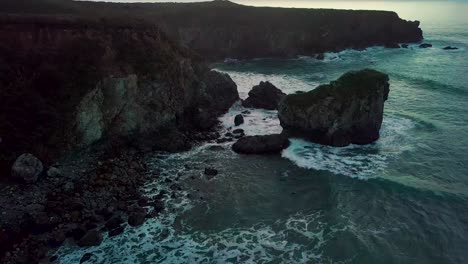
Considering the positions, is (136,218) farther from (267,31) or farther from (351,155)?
(267,31)

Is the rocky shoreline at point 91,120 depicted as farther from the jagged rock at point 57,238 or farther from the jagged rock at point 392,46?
the jagged rock at point 392,46

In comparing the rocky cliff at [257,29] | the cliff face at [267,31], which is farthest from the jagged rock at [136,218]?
the cliff face at [267,31]

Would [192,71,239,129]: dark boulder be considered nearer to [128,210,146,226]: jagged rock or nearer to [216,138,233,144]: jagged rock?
[216,138,233,144]: jagged rock

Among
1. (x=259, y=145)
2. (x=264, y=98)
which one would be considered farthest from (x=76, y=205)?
(x=264, y=98)

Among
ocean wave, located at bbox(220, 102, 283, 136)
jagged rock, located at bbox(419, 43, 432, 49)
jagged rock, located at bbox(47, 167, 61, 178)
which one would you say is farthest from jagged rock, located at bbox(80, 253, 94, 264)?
jagged rock, located at bbox(419, 43, 432, 49)

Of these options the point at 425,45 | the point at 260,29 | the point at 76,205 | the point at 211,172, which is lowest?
the point at 211,172

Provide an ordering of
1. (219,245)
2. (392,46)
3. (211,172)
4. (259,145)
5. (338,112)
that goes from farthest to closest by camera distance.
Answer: (392,46) < (338,112) < (259,145) < (211,172) < (219,245)
